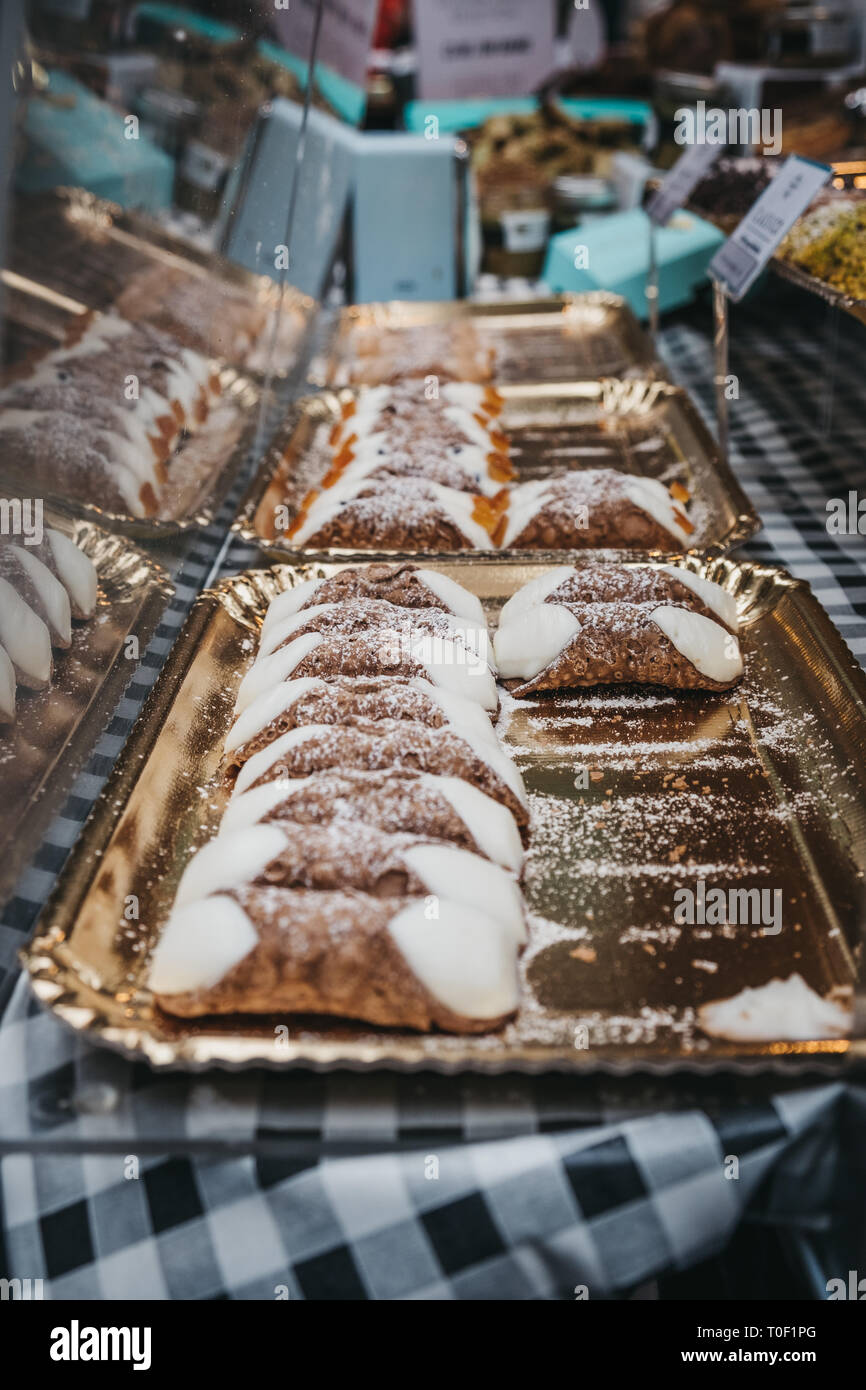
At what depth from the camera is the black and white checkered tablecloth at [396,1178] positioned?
111cm

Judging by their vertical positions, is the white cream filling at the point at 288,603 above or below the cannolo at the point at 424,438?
below

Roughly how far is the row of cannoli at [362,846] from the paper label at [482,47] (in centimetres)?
433

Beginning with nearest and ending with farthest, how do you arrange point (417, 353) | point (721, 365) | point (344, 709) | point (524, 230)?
point (344, 709) → point (721, 365) → point (417, 353) → point (524, 230)

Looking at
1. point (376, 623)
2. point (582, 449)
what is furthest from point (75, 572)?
point (582, 449)

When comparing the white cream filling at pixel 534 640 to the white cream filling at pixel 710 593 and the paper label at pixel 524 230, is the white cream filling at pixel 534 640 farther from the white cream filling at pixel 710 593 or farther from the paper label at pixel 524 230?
the paper label at pixel 524 230

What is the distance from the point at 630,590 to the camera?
1.97 metres

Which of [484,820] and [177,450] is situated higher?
[177,450]

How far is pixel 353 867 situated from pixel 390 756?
26cm

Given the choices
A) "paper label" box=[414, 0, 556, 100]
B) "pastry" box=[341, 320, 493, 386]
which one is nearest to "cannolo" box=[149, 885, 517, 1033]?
"pastry" box=[341, 320, 493, 386]

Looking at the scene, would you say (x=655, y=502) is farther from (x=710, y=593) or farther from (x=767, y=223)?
(x=767, y=223)

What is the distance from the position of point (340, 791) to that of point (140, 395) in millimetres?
1507

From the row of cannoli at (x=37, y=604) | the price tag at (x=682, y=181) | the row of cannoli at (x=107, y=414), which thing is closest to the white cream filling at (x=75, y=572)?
the row of cannoli at (x=37, y=604)

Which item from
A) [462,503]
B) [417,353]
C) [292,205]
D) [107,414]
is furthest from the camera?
[417,353]

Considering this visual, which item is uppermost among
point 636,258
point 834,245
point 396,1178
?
point 834,245
